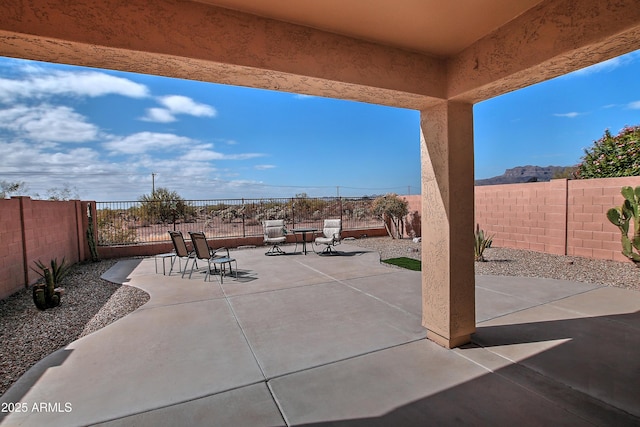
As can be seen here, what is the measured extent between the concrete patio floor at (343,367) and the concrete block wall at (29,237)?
2678 millimetres

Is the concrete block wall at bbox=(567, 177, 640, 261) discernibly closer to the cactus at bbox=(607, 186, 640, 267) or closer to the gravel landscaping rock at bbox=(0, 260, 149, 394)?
the cactus at bbox=(607, 186, 640, 267)

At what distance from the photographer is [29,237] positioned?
5.83m

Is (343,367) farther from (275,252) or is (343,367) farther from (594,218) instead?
(594,218)

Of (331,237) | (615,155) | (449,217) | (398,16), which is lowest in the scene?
(331,237)

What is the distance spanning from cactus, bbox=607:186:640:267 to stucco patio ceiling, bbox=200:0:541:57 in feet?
20.2

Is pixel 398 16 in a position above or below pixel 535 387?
above

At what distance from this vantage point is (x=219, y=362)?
2.98 m

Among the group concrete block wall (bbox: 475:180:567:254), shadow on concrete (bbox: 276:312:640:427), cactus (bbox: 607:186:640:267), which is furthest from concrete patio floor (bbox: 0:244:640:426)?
concrete block wall (bbox: 475:180:567:254)

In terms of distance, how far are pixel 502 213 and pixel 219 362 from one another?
29.8 ft

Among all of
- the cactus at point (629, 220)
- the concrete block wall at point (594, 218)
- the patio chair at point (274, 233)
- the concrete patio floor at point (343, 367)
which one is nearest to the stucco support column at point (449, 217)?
the concrete patio floor at point (343, 367)

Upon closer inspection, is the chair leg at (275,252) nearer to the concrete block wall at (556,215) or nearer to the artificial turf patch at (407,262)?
the artificial turf patch at (407,262)

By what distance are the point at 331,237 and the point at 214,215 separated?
317 inches

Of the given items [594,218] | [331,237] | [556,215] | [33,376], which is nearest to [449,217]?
[33,376]

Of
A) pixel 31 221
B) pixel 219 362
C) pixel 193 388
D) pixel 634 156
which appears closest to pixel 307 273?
pixel 219 362
